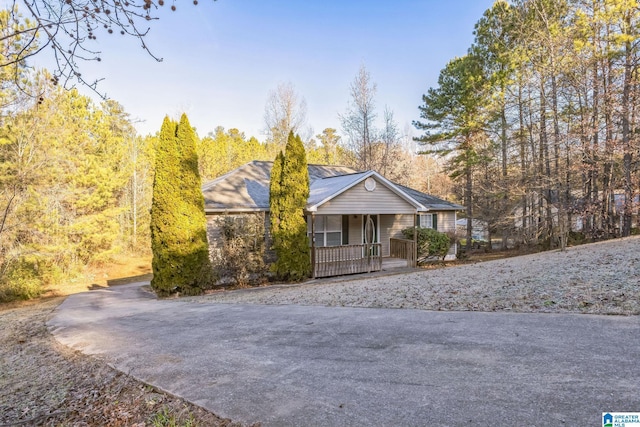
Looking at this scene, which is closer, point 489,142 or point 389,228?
point 389,228

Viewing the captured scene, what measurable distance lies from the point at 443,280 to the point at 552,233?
13.1m

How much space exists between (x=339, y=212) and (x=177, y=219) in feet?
Answer: 18.7

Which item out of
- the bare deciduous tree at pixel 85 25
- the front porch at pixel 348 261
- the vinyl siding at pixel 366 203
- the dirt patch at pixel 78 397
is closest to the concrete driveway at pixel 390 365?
the dirt patch at pixel 78 397

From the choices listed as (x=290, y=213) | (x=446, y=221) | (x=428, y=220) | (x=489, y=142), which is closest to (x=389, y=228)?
(x=428, y=220)

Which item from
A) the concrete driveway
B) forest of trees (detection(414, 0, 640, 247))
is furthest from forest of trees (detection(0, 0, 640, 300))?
the concrete driveway

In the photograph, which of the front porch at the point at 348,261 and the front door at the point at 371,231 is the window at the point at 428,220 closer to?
the front door at the point at 371,231

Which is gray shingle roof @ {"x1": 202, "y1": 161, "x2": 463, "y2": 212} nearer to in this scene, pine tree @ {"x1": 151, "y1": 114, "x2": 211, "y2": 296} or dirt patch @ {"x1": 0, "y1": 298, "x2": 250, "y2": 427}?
pine tree @ {"x1": 151, "y1": 114, "x2": 211, "y2": 296}

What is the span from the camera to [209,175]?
34938 millimetres

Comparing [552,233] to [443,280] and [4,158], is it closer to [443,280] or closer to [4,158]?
[443,280]

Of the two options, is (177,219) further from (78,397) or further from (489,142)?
(489,142)

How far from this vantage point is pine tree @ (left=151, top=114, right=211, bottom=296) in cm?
1063

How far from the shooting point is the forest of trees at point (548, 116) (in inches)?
628

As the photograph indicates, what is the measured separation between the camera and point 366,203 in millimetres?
14039

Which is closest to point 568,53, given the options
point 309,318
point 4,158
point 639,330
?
point 639,330
